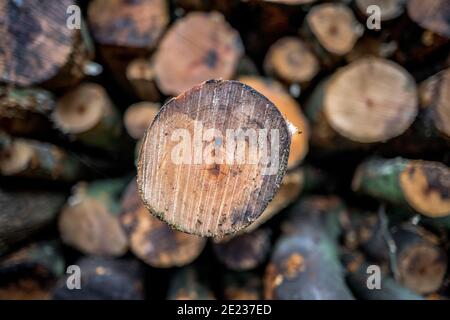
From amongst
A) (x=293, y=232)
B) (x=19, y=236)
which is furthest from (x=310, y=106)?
(x=19, y=236)

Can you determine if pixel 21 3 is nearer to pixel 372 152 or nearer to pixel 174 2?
pixel 174 2

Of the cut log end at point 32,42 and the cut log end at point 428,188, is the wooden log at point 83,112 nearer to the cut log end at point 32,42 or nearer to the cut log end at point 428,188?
the cut log end at point 32,42

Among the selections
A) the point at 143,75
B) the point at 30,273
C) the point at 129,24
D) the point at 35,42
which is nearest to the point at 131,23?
the point at 129,24

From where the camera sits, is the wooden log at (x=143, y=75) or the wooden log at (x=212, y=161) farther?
the wooden log at (x=143, y=75)

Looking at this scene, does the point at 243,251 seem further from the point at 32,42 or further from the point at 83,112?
the point at 32,42

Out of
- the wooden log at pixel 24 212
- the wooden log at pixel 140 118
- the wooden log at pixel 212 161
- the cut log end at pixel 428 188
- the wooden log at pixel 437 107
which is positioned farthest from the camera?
the wooden log at pixel 140 118

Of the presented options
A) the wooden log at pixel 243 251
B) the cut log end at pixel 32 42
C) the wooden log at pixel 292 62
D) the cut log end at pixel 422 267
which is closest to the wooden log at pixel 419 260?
the cut log end at pixel 422 267
